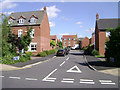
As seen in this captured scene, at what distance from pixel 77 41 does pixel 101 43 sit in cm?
6118

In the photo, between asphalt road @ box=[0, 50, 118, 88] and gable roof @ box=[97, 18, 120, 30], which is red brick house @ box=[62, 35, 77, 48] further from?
asphalt road @ box=[0, 50, 118, 88]

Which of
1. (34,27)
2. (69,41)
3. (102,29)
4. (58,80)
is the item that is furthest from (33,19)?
(69,41)

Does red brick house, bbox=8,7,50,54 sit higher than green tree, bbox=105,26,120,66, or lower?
higher

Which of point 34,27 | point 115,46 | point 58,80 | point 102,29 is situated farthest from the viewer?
point 102,29

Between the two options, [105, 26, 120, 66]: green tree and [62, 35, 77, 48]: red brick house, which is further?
[62, 35, 77, 48]: red brick house

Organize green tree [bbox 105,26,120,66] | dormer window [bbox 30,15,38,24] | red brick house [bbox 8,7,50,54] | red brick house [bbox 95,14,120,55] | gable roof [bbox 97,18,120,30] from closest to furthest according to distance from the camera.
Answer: green tree [bbox 105,26,120,66] → red brick house [bbox 8,7,50,54] → dormer window [bbox 30,15,38,24] → red brick house [bbox 95,14,120,55] → gable roof [bbox 97,18,120,30]

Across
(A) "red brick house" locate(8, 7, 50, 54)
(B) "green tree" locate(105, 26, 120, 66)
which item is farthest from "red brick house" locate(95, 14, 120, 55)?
(B) "green tree" locate(105, 26, 120, 66)

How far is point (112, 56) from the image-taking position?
622 inches

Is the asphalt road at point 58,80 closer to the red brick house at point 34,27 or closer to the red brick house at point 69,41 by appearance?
the red brick house at point 34,27

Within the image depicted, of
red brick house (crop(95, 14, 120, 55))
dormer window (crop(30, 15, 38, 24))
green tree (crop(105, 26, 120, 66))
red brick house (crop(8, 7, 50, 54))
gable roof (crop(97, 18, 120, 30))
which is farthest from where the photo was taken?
gable roof (crop(97, 18, 120, 30))

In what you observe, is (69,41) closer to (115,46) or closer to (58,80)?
(115,46)

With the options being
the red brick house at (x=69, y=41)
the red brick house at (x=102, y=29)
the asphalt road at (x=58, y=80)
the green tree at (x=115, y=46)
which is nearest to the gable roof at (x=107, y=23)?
the red brick house at (x=102, y=29)

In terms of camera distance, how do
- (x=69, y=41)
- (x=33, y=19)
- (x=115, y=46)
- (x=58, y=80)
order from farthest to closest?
(x=69, y=41), (x=33, y=19), (x=115, y=46), (x=58, y=80)

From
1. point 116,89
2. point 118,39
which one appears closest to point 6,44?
point 118,39
